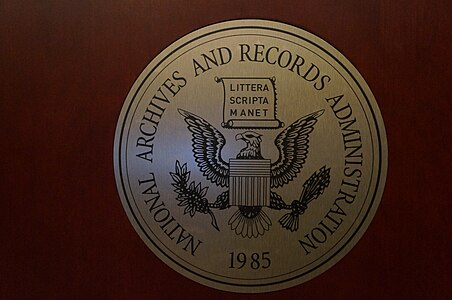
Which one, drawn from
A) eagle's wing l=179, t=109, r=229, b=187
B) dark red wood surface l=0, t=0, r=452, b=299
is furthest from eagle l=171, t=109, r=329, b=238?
dark red wood surface l=0, t=0, r=452, b=299

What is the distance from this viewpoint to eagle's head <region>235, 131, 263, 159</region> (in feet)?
4.79

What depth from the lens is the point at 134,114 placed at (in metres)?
1.47

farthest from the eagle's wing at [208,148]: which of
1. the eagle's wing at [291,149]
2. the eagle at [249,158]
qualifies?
the eagle's wing at [291,149]

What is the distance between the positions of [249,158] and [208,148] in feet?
0.34

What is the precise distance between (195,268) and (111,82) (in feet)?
1.69

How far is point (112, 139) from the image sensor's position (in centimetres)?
149

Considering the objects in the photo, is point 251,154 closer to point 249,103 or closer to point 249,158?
point 249,158

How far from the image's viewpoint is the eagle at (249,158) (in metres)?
1.46

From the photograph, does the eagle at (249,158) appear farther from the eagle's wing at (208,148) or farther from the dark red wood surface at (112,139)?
the dark red wood surface at (112,139)

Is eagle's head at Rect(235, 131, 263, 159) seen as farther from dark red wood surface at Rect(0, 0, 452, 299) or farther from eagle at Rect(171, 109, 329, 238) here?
dark red wood surface at Rect(0, 0, 452, 299)

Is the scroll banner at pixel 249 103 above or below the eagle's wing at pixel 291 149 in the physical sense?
above

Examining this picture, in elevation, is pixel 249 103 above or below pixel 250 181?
above

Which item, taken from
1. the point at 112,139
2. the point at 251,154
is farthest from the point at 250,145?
the point at 112,139

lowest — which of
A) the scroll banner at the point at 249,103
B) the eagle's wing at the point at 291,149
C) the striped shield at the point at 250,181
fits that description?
the striped shield at the point at 250,181
